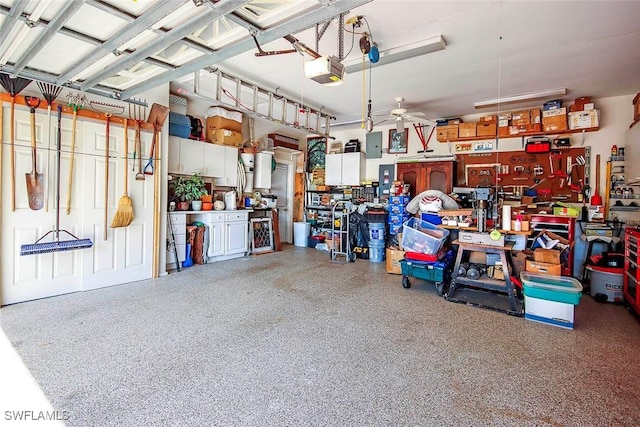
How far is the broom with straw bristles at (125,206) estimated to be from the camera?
4.05m

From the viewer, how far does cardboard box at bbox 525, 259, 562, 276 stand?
3295 millimetres

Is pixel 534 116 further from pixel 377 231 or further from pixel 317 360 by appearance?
pixel 317 360

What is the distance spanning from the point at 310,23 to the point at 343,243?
15.9 ft

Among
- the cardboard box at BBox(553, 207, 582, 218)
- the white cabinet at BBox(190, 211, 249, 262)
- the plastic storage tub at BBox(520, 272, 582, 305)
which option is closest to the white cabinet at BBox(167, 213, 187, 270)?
the white cabinet at BBox(190, 211, 249, 262)

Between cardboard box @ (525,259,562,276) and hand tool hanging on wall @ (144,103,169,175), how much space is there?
5004 mm

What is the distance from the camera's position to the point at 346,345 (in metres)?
2.58

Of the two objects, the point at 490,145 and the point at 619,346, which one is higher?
the point at 490,145

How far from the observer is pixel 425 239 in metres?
4.10

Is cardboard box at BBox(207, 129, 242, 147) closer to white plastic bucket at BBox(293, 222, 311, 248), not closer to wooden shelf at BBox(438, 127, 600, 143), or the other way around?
white plastic bucket at BBox(293, 222, 311, 248)

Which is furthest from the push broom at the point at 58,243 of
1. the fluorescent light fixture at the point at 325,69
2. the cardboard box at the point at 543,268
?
the cardboard box at the point at 543,268

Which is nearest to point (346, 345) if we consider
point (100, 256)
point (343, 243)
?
point (100, 256)

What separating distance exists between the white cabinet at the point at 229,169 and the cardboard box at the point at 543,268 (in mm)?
4902

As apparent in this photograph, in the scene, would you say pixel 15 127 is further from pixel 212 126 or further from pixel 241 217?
pixel 241 217
